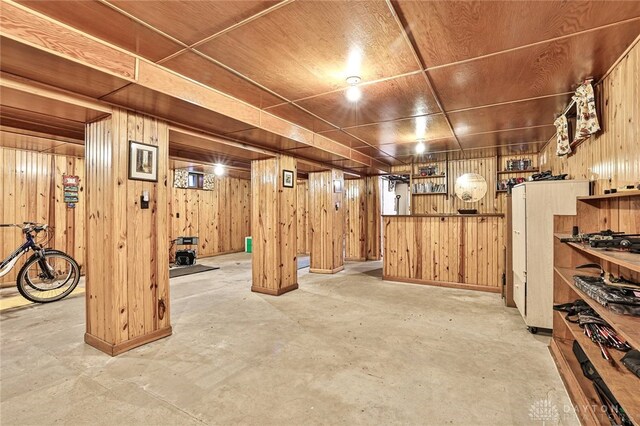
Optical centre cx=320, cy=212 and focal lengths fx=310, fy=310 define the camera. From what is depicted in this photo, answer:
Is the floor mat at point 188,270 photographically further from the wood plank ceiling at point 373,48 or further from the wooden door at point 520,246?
the wooden door at point 520,246

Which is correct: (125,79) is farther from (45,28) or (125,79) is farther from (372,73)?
(372,73)

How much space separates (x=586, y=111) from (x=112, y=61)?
364 centimetres

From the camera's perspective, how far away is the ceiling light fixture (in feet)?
8.56

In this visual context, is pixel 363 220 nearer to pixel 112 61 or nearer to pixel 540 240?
pixel 540 240

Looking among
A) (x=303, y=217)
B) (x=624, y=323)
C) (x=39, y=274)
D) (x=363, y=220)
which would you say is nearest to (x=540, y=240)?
(x=624, y=323)

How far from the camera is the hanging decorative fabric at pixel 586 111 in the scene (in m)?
2.53

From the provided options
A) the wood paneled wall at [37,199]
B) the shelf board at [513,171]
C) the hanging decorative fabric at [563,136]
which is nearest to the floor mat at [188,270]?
the wood paneled wall at [37,199]

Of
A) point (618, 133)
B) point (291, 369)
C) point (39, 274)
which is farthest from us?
point (39, 274)

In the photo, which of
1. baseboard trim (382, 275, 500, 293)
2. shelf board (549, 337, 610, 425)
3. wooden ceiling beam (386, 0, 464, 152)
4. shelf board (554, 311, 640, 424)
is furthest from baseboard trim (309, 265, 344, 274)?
shelf board (554, 311, 640, 424)

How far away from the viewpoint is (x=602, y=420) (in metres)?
1.63

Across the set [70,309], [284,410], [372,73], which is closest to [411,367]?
[284,410]

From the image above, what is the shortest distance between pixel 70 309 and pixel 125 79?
321 cm

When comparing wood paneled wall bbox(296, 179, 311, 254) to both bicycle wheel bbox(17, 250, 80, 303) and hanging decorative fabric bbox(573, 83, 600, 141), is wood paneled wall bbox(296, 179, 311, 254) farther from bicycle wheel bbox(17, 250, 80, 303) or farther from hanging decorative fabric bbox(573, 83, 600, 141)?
hanging decorative fabric bbox(573, 83, 600, 141)

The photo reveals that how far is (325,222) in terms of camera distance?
6.13 meters
